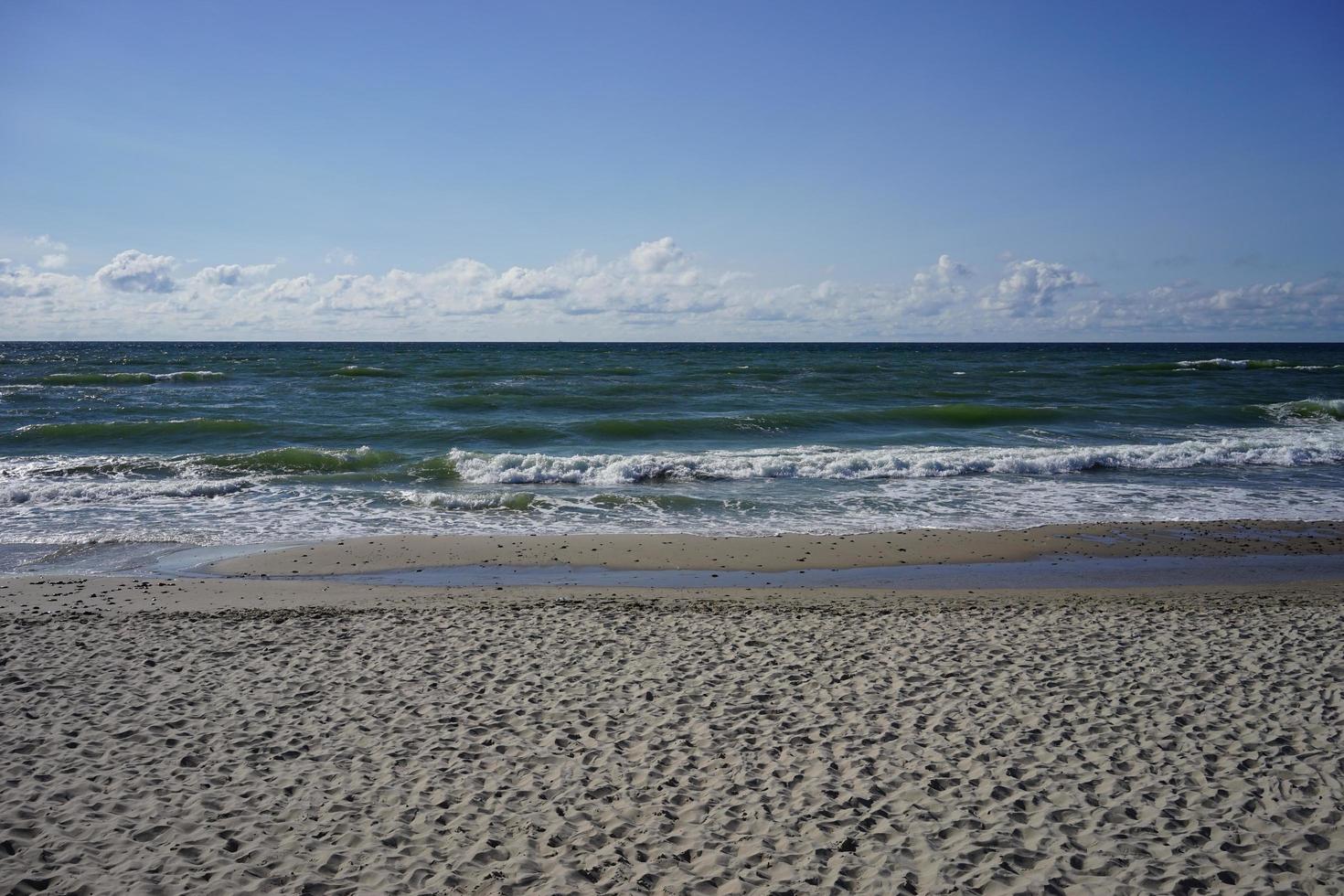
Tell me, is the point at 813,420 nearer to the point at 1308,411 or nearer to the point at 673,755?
the point at 1308,411

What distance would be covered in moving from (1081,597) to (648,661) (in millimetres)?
5503

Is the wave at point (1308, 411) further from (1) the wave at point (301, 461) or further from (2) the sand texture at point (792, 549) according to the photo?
(1) the wave at point (301, 461)

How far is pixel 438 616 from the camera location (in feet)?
27.3

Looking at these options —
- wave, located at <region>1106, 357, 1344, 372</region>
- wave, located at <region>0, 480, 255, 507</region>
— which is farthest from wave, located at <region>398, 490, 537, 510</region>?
wave, located at <region>1106, 357, 1344, 372</region>

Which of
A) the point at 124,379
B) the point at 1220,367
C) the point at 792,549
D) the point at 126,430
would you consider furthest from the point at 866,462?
the point at 1220,367

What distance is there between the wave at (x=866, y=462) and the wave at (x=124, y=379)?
30151 mm

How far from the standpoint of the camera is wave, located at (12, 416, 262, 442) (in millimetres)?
22914

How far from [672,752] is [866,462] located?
14435 mm

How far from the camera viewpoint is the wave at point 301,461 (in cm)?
1875

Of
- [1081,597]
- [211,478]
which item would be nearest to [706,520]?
[1081,597]

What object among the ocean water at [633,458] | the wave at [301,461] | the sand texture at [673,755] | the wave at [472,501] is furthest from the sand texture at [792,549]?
the wave at [301,461]

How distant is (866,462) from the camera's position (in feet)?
62.0

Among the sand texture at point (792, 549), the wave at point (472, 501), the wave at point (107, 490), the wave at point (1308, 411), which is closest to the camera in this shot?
the sand texture at point (792, 549)

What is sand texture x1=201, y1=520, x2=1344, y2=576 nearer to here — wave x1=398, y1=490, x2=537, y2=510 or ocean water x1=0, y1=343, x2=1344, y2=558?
ocean water x1=0, y1=343, x2=1344, y2=558
